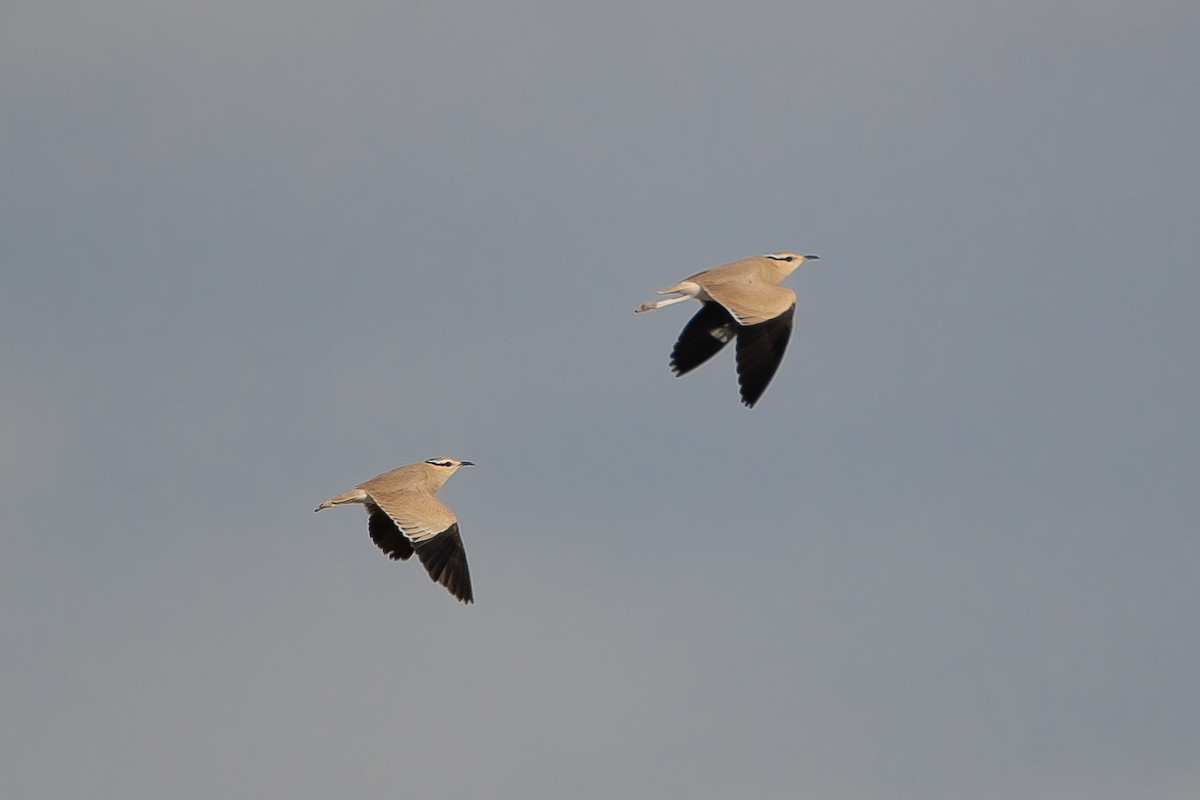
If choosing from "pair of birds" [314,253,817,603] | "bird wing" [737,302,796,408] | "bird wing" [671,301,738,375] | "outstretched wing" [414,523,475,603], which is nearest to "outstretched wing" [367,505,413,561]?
"pair of birds" [314,253,817,603]

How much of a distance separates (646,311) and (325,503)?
4.77 metres

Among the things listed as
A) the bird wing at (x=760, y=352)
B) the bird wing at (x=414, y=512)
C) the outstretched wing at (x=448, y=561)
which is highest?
the bird wing at (x=760, y=352)

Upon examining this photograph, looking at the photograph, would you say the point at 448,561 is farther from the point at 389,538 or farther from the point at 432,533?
the point at 389,538

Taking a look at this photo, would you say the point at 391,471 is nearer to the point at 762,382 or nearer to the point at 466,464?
the point at 466,464

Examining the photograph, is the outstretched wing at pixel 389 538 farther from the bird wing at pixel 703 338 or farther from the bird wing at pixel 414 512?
the bird wing at pixel 703 338

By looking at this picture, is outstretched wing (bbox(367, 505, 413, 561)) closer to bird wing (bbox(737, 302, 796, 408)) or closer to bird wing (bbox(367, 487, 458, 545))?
bird wing (bbox(367, 487, 458, 545))

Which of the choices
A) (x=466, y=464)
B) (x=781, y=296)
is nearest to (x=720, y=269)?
(x=781, y=296)

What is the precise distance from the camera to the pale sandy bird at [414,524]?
28031 millimetres

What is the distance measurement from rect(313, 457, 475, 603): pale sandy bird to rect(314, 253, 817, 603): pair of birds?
0.04 feet

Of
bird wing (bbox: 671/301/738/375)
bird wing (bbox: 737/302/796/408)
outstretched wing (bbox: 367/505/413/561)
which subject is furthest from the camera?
outstretched wing (bbox: 367/505/413/561)

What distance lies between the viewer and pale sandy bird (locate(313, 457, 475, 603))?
2803cm

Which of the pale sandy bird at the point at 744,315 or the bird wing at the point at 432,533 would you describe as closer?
the pale sandy bird at the point at 744,315

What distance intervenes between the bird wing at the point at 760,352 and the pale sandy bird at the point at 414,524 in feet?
14.2

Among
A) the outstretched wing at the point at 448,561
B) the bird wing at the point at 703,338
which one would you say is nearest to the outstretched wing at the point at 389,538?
the outstretched wing at the point at 448,561
